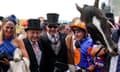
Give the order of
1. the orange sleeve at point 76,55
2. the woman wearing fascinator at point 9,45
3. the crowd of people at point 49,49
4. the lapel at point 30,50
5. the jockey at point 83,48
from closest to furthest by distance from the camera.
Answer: the woman wearing fascinator at point 9,45, the crowd of people at point 49,49, the jockey at point 83,48, the lapel at point 30,50, the orange sleeve at point 76,55

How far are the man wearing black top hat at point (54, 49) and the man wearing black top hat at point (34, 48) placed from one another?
3.3 inches

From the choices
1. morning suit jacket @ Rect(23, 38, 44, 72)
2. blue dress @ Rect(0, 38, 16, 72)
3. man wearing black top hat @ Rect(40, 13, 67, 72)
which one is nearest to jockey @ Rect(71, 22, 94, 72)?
man wearing black top hat @ Rect(40, 13, 67, 72)

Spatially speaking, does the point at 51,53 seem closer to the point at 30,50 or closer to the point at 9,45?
the point at 30,50

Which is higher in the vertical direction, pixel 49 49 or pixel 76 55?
pixel 49 49

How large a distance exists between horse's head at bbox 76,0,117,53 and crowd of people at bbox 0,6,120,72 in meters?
1.32

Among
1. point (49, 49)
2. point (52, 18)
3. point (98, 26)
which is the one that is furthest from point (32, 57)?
point (98, 26)

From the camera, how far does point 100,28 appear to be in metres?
4.60

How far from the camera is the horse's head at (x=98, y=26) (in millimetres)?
4555

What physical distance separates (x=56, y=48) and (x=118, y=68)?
1.79 m

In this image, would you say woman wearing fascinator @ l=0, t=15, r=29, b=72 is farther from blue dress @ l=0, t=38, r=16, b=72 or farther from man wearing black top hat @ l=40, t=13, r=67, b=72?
man wearing black top hat @ l=40, t=13, r=67, b=72

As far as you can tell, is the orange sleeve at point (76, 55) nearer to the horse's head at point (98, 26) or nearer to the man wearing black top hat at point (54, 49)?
the man wearing black top hat at point (54, 49)

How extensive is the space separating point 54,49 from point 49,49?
7 centimetres

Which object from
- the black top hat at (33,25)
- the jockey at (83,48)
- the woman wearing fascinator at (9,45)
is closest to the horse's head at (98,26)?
the jockey at (83,48)

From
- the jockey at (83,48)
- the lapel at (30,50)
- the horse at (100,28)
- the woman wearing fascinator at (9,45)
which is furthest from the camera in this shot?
the lapel at (30,50)
